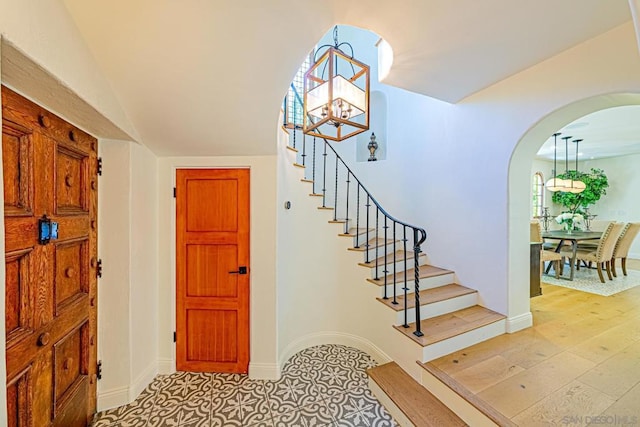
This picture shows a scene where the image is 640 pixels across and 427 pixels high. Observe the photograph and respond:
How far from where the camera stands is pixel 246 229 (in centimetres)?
244

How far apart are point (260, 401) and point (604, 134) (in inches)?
292

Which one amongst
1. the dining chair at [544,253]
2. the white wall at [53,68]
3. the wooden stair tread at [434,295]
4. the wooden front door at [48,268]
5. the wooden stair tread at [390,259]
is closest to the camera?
the white wall at [53,68]

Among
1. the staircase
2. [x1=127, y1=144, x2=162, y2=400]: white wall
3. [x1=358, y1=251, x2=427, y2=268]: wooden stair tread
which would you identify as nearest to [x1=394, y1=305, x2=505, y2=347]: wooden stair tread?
the staircase

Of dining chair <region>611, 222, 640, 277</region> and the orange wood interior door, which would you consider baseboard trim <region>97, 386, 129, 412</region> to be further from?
dining chair <region>611, 222, 640, 277</region>

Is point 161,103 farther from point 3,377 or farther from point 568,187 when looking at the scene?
point 568,187

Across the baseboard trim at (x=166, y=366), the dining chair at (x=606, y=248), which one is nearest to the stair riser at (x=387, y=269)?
the baseboard trim at (x=166, y=366)

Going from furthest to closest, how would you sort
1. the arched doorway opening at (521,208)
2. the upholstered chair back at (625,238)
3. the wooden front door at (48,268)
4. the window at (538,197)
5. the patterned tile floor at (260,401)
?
the window at (538,197), the upholstered chair back at (625,238), the arched doorway opening at (521,208), the patterned tile floor at (260,401), the wooden front door at (48,268)

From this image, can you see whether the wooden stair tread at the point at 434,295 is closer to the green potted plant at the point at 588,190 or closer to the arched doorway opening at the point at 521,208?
the arched doorway opening at the point at 521,208

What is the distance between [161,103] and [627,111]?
6.23 metres

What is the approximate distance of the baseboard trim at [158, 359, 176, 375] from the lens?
2.42 meters

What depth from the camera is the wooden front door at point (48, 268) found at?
4.24ft

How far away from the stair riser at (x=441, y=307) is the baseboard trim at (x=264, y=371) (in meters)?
1.22

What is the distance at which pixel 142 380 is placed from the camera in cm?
221

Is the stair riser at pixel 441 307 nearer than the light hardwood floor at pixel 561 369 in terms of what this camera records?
No
